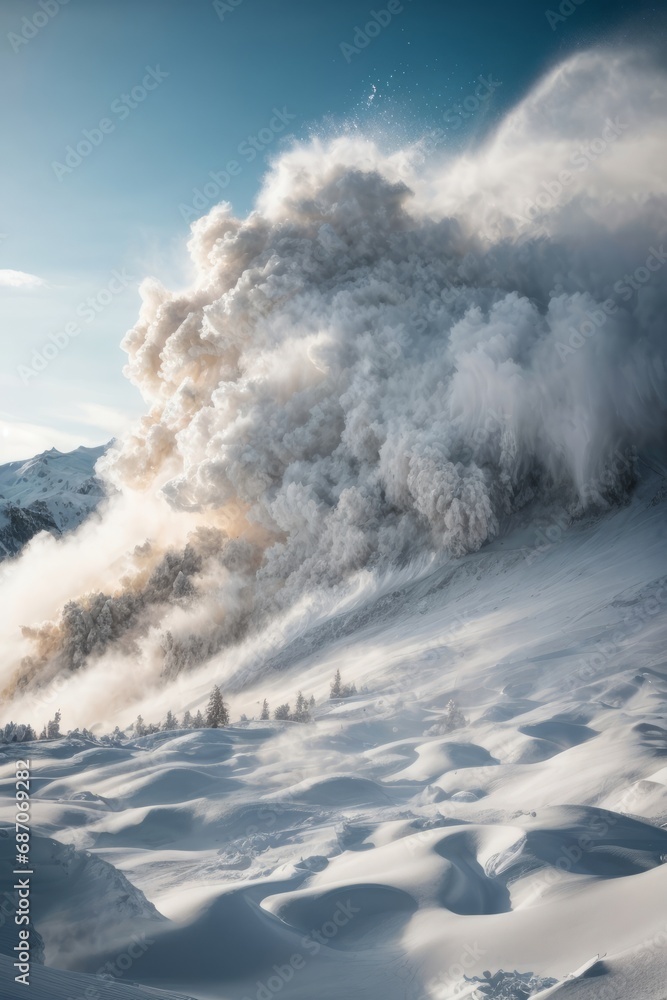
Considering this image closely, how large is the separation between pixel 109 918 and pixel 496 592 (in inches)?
1305

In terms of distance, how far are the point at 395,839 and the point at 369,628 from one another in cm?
2932

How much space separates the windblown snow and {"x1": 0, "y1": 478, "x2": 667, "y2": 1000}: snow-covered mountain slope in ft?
0.18

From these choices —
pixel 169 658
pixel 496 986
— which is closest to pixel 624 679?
pixel 496 986

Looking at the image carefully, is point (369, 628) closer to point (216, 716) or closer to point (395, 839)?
point (216, 716)

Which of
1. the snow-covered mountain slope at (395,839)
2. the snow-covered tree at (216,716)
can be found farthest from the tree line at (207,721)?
the snow-covered mountain slope at (395,839)

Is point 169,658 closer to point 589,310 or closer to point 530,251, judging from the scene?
point 589,310

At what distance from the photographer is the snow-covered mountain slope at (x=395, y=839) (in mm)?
7027

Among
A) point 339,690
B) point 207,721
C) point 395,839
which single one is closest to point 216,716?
point 207,721

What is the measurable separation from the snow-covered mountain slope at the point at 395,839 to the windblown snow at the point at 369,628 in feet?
0.18

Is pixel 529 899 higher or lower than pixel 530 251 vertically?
lower

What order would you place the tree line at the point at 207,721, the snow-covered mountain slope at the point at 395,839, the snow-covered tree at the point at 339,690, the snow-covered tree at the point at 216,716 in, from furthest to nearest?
the snow-covered tree at the point at 339,690 < the snow-covered tree at the point at 216,716 < the tree line at the point at 207,721 < the snow-covered mountain slope at the point at 395,839

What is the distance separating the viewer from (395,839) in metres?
11.0

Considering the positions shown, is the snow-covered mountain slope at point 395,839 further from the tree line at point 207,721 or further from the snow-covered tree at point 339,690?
the tree line at point 207,721

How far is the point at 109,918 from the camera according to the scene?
732 cm
